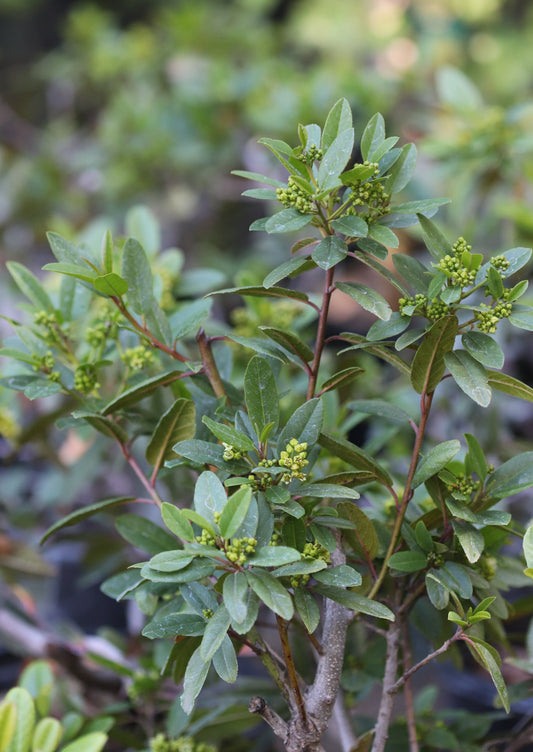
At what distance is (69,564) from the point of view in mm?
1673

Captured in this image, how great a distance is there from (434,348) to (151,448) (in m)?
0.29

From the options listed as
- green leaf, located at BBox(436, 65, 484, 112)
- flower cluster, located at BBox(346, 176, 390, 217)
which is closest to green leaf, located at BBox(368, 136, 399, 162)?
flower cluster, located at BBox(346, 176, 390, 217)

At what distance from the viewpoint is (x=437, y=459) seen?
22.7 inches

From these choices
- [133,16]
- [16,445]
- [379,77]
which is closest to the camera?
[16,445]

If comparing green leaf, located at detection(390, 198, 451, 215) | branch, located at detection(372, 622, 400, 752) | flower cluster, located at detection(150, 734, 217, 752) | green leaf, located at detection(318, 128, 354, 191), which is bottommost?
flower cluster, located at detection(150, 734, 217, 752)

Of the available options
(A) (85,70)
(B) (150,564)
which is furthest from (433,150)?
(A) (85,70)

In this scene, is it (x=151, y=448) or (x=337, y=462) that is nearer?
(x=151, y=448)

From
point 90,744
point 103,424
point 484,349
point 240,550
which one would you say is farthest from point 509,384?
point 90,744

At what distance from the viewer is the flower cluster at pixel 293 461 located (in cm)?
53

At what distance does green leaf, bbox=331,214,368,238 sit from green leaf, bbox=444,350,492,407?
12 cm

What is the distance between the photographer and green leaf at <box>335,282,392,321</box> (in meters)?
0.54

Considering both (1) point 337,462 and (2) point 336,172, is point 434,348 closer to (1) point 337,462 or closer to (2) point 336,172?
(2) point 336,172

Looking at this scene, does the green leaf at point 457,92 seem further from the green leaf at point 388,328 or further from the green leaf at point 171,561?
the green leaf at point 171,561

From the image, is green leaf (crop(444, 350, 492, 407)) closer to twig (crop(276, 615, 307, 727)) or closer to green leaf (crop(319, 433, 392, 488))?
green leaf (crop(319, 433, 392, 488))
